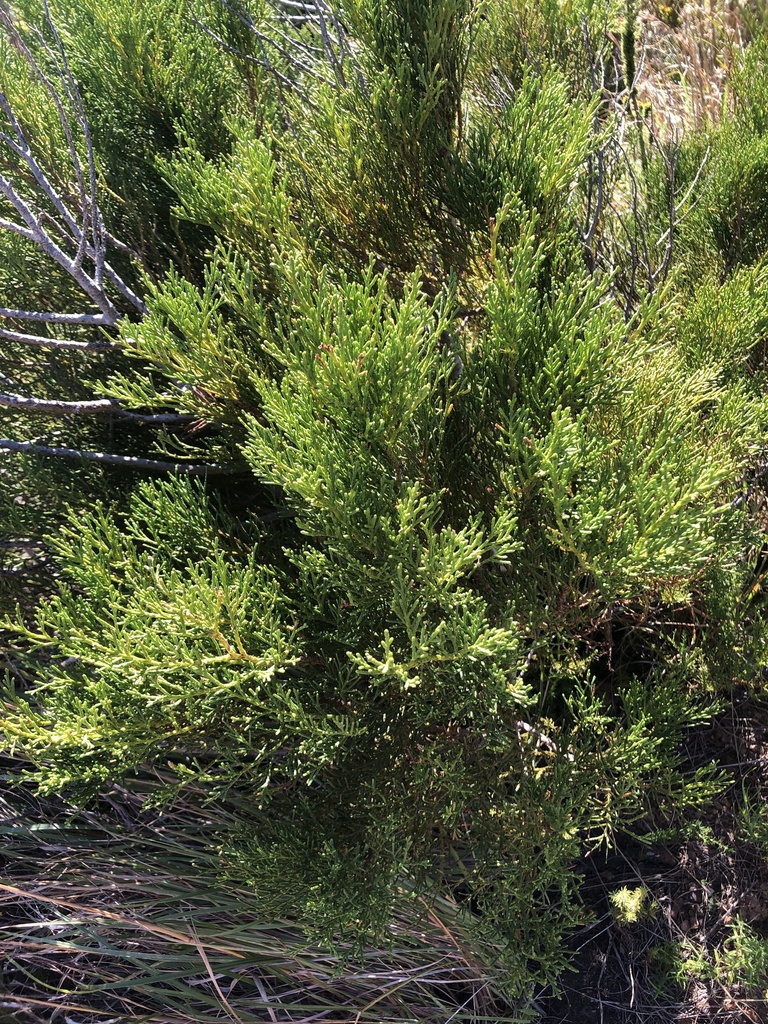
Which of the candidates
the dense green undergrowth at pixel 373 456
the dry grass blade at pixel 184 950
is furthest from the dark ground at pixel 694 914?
the dry grass blade at pixel 184 950

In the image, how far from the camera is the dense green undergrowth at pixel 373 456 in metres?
1.40

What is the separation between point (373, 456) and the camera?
4.61ft

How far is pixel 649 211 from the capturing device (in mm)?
2555

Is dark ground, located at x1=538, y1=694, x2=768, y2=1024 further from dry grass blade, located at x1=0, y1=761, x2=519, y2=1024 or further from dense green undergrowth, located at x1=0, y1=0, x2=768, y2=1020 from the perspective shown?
dry grass blade, located at x1=0, y1=761, x2=519, y2=1024

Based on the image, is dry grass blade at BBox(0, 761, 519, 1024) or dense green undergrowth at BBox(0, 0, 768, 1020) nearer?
dense green undergrowth at BBox(0, 0, 768, 1020)

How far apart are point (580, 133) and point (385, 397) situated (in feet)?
2.62

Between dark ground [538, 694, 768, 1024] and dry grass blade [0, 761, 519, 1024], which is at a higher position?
dark ground [538, 694, 768, 1024]

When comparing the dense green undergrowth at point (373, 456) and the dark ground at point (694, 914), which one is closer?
the dense green undergrowth at point (373, 456)

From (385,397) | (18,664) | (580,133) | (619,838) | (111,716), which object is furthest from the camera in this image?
(18,664)

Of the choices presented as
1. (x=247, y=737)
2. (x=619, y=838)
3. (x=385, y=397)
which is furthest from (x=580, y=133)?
(x=619, y=838)

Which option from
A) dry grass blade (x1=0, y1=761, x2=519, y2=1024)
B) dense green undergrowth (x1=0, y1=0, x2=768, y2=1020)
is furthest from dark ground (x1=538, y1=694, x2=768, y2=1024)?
dry grass blade (x1=0, y1=761, x2=519, y2=1024)

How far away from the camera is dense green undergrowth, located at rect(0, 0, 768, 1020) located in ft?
4.59

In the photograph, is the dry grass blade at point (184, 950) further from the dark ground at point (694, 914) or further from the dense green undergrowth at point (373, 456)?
the dark ground at point (694, 914)

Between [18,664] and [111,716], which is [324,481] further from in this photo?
[18,664]
